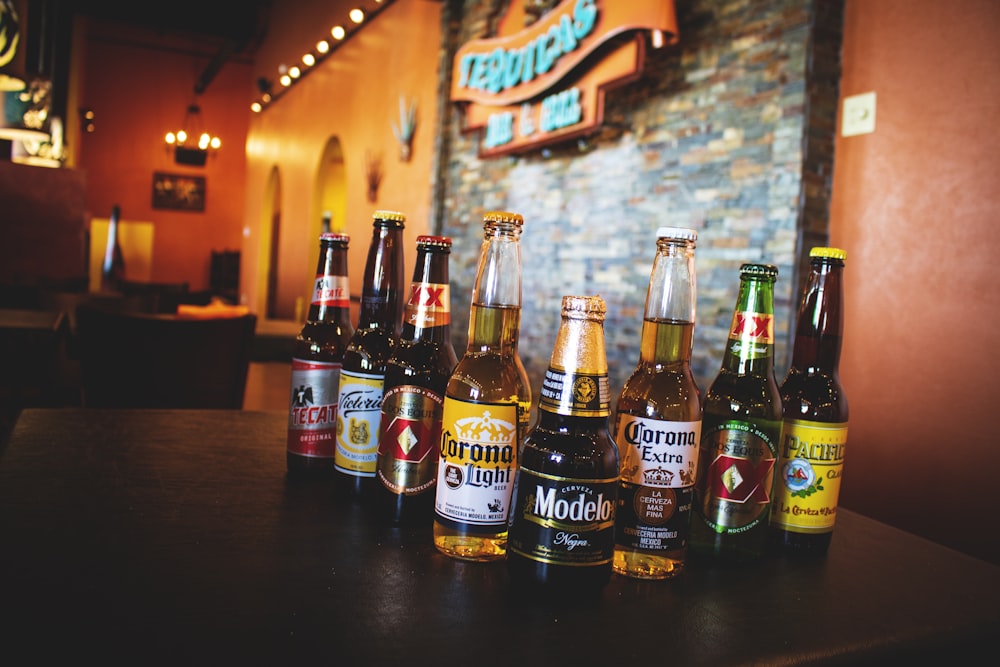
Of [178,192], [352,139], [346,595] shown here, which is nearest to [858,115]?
[346,595]

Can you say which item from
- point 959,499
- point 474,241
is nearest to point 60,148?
point 474,241

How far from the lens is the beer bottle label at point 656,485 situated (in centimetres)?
72

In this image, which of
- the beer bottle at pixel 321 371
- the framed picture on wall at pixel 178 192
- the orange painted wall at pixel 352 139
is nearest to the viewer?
the beer bottle at pixel 321 371

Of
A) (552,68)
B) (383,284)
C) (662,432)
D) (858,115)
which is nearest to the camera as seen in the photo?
(662,432)

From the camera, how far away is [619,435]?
0.77 meters

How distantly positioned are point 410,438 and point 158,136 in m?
14.9

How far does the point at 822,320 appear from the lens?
2.86 feet

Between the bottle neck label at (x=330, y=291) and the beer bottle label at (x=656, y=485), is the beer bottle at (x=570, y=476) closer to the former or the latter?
the beer bottle label at (x=656, y=485)

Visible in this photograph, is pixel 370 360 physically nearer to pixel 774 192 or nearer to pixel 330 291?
pixel 330 291

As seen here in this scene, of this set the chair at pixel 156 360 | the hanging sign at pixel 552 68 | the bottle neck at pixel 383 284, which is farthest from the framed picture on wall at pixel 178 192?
the bottle neck at pixel 383 284

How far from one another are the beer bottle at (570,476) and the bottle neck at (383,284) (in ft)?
1.00

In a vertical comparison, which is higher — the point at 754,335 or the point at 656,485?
the point at 754,335

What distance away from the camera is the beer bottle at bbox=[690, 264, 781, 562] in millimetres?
766

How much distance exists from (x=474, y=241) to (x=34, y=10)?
6.24 metres
